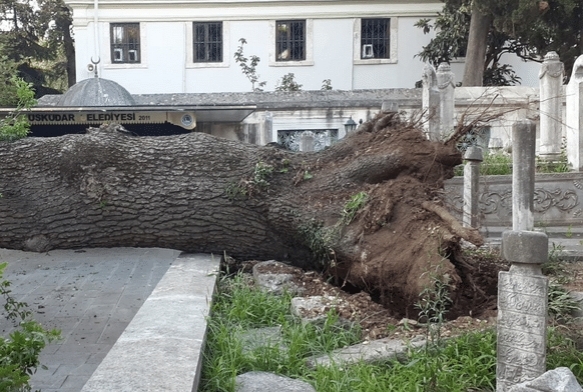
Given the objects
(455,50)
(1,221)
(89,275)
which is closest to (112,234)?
(89,275)

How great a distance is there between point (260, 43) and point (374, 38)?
4.67m

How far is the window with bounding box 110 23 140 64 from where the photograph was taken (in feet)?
99.2

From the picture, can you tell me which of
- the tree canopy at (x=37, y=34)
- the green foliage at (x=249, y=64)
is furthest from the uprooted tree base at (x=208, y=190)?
the tree canopy at (x=37, y=34)

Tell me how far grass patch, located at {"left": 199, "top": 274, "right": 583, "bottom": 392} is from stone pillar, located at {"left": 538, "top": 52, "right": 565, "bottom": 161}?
959cm

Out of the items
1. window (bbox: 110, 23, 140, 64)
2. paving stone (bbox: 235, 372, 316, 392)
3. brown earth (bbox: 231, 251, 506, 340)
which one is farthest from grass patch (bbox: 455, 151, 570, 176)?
window (bbox: 110, 23, 140, 64)

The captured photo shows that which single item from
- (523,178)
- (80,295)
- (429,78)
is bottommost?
(80,295)

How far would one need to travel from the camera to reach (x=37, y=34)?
33562 mm

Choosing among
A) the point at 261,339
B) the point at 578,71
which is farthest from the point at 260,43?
the point at 261,339

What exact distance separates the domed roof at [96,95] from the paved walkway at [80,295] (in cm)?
1386

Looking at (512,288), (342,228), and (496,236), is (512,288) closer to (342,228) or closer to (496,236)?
(342,228)

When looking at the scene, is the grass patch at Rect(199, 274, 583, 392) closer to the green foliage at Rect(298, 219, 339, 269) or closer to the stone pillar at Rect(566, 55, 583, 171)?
the green foliage at Rect(298, 219, 339, 269)

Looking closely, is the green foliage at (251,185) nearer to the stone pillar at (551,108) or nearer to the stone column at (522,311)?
the stone column at (522,311)

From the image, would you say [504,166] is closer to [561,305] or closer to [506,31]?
[561,305]

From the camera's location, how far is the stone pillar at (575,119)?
12703 millimetres
